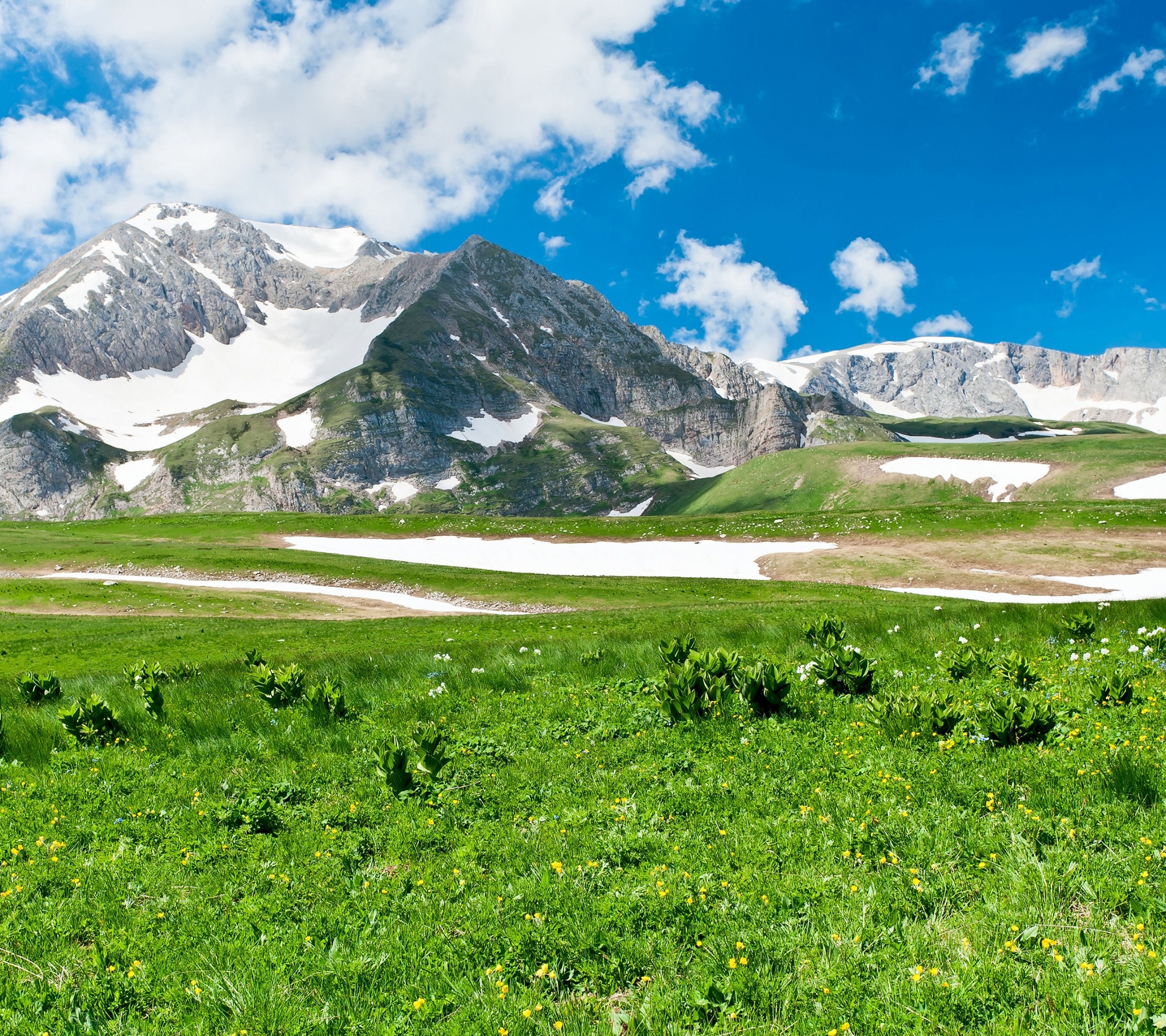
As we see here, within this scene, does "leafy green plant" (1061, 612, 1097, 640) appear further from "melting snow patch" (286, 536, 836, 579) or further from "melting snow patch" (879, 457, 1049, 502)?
"melting snow patch" (879, 457, 1049, 502)

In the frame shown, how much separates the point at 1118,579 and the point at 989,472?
76221 mm

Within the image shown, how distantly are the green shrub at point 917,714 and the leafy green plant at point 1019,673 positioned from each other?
71.1 inches

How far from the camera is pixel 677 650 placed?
12398 millimetres

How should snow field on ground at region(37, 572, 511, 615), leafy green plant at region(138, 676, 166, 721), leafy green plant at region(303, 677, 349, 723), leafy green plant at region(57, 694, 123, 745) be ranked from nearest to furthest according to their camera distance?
leafy green plant at region(57, 694, 123, 745)
leafy green plant at region(303, 677, 349, 723)
leafy green plant at region(138, 676, 166, 721)
snow field on ground at region(37, 572, 511, 615)

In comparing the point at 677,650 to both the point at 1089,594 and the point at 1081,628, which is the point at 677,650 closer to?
the point at 1081,628

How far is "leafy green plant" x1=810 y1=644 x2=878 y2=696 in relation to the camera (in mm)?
10211

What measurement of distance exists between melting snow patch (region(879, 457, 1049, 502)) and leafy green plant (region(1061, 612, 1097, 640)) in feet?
348

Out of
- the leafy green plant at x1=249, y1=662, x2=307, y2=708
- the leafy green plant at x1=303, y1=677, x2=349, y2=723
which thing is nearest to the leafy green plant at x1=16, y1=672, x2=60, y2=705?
the leafy green plant at x1=249, y1=662, x2=307, y2=708

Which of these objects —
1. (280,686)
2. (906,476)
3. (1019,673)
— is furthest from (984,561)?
(906,476)

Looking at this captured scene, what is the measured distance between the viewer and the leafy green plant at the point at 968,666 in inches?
425

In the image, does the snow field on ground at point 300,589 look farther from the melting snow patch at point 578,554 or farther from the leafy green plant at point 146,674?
the leafy green plant at point 146,674

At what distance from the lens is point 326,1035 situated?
14.8 feet

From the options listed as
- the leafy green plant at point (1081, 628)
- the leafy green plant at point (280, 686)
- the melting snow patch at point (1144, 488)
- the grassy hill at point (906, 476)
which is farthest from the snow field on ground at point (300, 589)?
the melting snow patch at point (1144, 488)

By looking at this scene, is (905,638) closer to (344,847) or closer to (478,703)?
(478,703)
